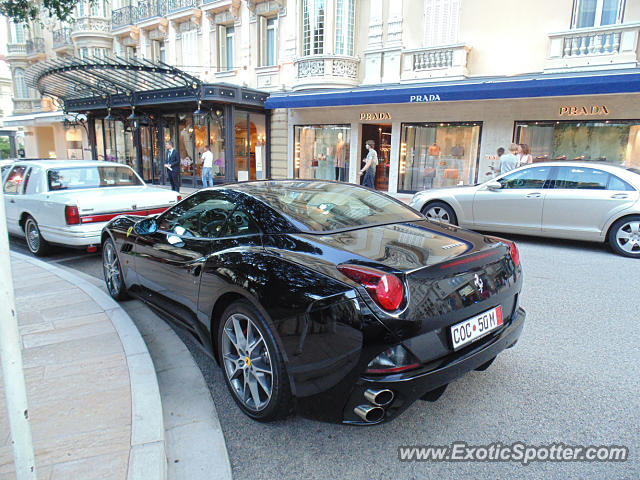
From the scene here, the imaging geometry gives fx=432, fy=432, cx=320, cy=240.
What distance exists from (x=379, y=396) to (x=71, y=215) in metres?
5.86

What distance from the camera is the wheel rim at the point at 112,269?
4.98m

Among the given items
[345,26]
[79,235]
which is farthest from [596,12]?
[79,235]

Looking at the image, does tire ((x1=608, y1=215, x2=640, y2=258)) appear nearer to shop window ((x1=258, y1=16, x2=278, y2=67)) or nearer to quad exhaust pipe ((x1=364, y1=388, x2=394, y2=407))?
quad exhaust pipe ((x1=364, y1=388, x2=394, y2=407))

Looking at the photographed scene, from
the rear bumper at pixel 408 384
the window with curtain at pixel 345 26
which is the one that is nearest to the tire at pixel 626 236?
the rear bumper at pixel 408 384

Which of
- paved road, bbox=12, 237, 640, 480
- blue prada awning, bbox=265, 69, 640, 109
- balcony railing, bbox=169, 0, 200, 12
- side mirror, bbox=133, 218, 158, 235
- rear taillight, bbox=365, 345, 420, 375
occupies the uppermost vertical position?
balcony railing, bbox=169, 0, 200, 12

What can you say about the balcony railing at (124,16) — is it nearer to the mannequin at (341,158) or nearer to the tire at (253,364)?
the mannequin at (341,158)

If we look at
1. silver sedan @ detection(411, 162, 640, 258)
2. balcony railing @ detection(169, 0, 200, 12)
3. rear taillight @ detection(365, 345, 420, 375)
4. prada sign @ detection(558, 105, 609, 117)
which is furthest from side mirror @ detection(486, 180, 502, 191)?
balcony railing @ detection(169, 0, 200, 12)

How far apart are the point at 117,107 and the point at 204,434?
2164 cm

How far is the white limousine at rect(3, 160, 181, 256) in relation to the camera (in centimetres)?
643

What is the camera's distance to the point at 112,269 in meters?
A: 5.08

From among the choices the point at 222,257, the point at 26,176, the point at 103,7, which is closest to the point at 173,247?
the point at 222,257

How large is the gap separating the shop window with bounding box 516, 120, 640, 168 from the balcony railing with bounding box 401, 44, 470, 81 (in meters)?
2.62

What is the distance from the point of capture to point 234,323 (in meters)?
2.88

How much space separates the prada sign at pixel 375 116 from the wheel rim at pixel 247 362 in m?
13.7
